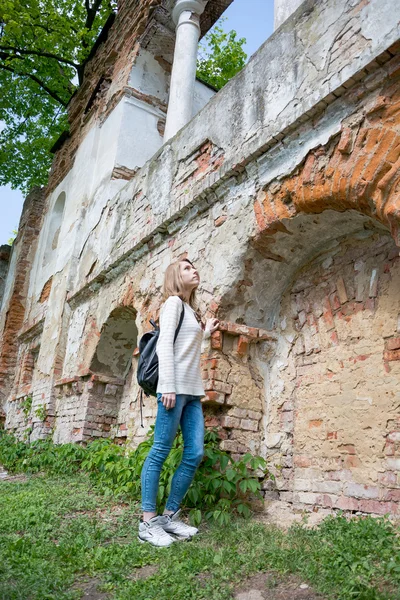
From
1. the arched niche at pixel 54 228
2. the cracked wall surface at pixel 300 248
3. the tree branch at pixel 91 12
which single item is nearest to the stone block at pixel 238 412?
the cracked wall surface at pixel 300 248

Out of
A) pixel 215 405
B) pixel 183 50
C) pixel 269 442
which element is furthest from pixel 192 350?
pixel 183 50

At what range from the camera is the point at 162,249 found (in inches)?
213

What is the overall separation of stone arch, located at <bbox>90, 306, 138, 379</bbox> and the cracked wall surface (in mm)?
390

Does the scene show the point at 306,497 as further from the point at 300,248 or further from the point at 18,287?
the point at 18,287

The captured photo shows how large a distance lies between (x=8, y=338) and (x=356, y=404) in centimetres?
912

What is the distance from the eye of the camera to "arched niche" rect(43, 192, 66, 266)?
34.6 feet

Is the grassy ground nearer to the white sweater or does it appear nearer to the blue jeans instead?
the blue jeans

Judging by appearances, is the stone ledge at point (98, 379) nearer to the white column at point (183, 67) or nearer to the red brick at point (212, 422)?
the red brick at point (212, 422)

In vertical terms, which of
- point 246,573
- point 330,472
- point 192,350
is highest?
point 192,350

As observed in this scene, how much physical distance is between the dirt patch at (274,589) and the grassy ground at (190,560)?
A: 3cm

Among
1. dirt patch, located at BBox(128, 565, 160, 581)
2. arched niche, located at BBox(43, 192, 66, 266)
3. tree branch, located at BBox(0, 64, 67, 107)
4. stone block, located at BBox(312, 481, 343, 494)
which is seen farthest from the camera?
Result: tree branch, located at BBox(0, 64, 67, 107)

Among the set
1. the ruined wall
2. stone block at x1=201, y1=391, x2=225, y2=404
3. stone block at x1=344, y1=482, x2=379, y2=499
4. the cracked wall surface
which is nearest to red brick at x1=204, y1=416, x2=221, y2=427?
the cracked wall surface

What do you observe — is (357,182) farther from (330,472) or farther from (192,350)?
(330,472)

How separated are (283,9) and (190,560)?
4.39m
